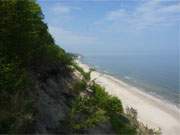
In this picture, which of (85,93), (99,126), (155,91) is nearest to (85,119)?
(99,126)

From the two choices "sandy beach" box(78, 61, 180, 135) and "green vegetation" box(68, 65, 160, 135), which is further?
"sandy beach" box(78, 61, 180, 135)

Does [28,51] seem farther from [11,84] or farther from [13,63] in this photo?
[11,84]

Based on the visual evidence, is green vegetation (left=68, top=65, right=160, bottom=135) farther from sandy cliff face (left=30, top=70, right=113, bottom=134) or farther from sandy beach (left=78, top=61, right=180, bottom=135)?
sandy beach (left=78, top=61, right=180, bottom=135)

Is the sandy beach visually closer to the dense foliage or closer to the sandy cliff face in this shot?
the sandy cliff face

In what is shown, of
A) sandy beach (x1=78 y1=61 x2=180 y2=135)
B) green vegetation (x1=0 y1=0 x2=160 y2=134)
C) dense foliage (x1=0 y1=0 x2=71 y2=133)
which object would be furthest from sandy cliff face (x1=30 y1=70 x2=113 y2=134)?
sandy beach (x1=78 y1=61 x2=180 y2=135)

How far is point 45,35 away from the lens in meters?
14.4

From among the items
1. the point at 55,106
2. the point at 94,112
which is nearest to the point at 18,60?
the point at 55,106

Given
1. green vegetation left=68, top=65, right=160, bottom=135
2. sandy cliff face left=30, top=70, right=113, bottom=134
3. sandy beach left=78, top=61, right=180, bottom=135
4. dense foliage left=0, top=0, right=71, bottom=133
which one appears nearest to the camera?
dense foliage left=0, top=0, right=71, bottom=133

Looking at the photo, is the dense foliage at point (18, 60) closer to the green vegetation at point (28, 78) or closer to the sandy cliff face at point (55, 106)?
the green vegetation at point (28, 78)

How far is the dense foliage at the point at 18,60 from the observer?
→ 32.1ft

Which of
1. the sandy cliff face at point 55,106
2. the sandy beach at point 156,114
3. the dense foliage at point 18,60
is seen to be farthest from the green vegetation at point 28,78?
the sandy beach at point 156,114

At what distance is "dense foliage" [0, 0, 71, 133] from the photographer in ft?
32.1

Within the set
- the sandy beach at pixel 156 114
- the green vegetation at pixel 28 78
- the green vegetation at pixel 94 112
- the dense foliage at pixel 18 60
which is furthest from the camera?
the sandy beach at pixel 156 114

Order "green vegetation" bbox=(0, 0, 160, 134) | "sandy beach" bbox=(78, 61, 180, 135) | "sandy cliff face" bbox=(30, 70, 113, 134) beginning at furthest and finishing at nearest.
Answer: "sandy beach" bbox=(78, 61, 180, 135)
"sandy cliff face" bbox=(30, 70, 113, 134)
"green vegetation" bbox=(0, 0, 160, 134)
